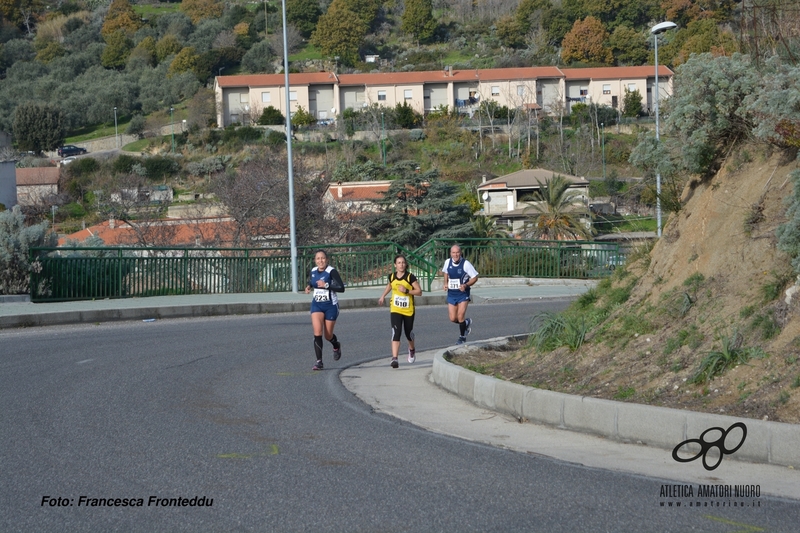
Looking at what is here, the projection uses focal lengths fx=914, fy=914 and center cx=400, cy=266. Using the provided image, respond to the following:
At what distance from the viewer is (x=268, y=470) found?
6883 millimetres

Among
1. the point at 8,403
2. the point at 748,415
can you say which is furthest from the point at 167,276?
the point at 748,415

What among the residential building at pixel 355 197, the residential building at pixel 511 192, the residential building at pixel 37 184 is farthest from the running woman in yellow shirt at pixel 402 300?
the residential building at pixel 37 184

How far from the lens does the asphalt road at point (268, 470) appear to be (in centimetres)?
571

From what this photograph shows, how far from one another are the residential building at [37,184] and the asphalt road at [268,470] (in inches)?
2135

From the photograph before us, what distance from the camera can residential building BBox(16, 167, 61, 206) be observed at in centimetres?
6366

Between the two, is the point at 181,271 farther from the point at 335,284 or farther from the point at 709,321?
A: the point at 709,321

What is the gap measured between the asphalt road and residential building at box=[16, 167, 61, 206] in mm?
54225

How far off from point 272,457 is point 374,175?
61.3 metres

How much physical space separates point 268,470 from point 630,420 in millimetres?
3065

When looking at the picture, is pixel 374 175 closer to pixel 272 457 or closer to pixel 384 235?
pixel 384 235

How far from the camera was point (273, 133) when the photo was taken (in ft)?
282

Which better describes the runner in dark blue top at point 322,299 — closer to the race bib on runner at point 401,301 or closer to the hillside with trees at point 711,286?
the race bib on runner at point 401,301

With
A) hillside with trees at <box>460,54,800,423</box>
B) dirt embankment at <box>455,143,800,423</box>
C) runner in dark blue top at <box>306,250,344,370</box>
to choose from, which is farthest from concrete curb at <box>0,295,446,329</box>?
dirt embankment at <box>455,143,800,423</box>

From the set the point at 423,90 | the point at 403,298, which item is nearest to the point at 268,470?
the point at 403,298
